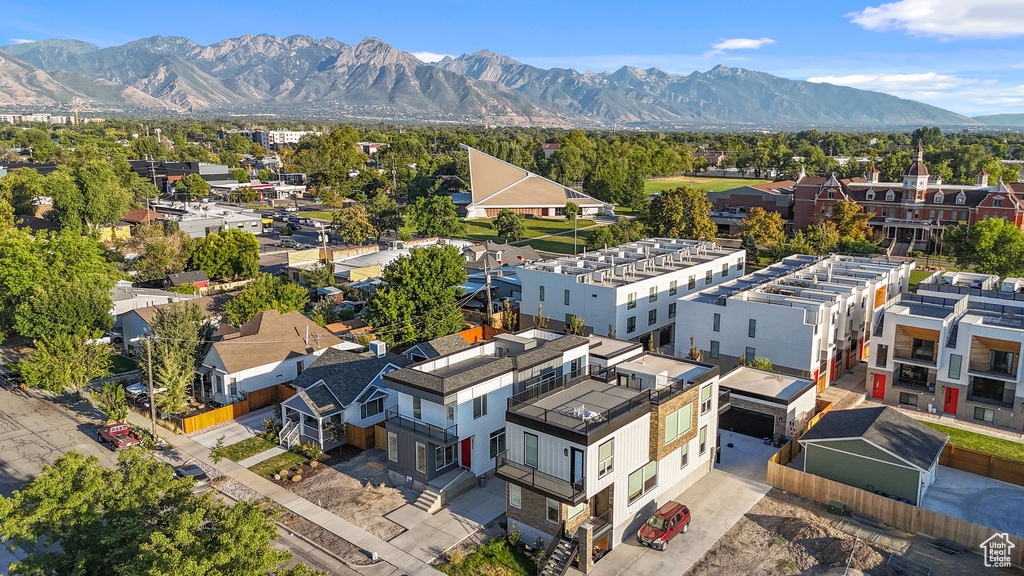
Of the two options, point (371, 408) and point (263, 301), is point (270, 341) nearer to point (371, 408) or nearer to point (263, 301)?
point (263, 301)

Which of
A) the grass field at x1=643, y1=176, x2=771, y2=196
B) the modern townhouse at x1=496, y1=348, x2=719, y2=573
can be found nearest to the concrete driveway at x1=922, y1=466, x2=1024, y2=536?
the modern townhouse at x1=496, y1=348, x2=719, y2=573

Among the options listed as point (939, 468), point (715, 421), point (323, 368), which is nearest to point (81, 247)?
point (323, 368)

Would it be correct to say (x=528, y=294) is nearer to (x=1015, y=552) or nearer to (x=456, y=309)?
(x=456, y=309)

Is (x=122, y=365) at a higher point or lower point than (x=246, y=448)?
higher

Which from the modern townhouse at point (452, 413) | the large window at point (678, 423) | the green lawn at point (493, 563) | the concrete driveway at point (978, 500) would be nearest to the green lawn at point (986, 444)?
the concrete driveway at point (978, 500)

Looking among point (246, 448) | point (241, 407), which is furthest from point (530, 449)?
point (241, 407)
